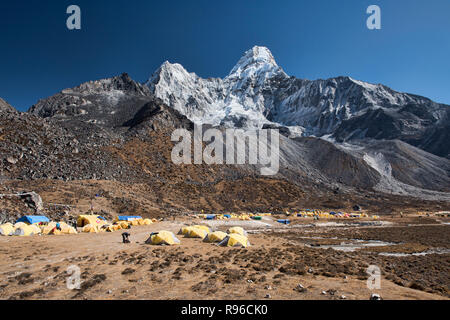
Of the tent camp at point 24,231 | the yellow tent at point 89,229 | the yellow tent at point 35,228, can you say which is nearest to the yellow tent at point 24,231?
the tent camp at point 24,231

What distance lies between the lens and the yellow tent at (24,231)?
84.4ft

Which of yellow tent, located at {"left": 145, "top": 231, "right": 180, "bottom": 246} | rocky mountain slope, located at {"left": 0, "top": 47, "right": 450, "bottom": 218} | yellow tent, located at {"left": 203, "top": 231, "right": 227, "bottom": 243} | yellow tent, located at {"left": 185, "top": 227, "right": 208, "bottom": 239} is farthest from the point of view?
rocky mountain slope, located at {"left": 0, "top": 47, "right": 450, "bottom": 218}

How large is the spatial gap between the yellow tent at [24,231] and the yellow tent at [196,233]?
1656 centimetres

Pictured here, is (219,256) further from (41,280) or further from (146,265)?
(41,280)

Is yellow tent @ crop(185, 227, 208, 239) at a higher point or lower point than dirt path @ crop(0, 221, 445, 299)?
lower

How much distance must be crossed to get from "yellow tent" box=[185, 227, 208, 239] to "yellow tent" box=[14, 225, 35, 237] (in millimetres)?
16556

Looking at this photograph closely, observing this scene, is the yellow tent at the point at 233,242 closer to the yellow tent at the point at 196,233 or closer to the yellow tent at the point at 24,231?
the yellow tent at the point at 196,233

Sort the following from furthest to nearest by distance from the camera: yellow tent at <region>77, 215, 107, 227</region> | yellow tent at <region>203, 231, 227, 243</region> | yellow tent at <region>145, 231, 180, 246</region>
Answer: yellow tent at <region>77, 215, 107, 227</region> < yellow tent at <region>203, 231, 227, 243</region> < yellow tent at <region>145, 231, 180, 246</region>

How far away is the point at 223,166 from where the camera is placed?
85750 millimetres

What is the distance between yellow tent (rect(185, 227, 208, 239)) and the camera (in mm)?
27250

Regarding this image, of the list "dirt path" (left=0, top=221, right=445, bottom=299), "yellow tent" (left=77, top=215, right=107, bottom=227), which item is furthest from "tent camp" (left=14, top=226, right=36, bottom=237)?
"dirt path" (left=0, top=221, right=445, bottom=299)

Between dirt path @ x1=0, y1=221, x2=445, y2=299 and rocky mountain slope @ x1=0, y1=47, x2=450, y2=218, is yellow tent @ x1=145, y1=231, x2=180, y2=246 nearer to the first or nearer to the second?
dirt path @ x1=0, y1=221, x2=445, y2=299

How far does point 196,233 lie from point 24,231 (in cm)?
1803
